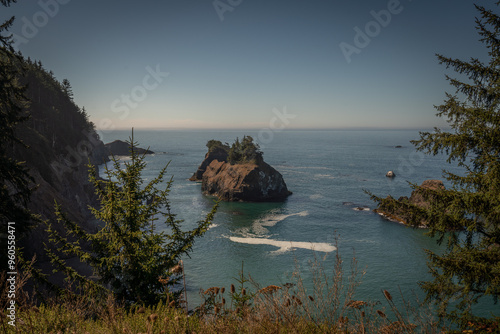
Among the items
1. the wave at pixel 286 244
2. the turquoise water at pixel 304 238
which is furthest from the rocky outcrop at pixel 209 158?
the wave at pixel 286 244

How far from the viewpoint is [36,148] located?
3175cm

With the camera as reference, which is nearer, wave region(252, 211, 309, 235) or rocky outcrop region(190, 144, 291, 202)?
wave region(252, 211, 309, 235)

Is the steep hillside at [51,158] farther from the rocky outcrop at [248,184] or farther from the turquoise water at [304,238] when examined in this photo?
the rocky outcrop at [248,184]

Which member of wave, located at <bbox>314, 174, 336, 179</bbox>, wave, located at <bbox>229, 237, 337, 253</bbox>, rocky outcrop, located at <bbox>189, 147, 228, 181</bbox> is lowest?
wave, located at <bbox>229, 237, 337, 253</bbox>

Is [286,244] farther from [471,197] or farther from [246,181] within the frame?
[471,197]

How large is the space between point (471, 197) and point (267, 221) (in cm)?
4115

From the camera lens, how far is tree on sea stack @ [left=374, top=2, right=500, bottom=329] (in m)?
8.03

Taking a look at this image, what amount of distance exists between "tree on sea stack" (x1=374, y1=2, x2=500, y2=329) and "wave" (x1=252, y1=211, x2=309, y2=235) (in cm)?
3470

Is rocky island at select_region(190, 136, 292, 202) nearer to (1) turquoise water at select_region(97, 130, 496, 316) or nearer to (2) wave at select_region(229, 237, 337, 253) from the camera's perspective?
(1) turquoise water at select_region(97, 130, 496, 316)

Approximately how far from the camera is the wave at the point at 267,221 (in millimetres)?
43866

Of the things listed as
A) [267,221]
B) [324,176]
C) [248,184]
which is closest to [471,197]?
[267,221]

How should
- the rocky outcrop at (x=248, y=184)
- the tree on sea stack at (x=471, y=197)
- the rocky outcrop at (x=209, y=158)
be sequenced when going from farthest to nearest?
the rocky outcrop at (x=209, y=158)
the rocky outcrop at (x=248, y=184)
the tree on sea stack at (x=471, y=197)

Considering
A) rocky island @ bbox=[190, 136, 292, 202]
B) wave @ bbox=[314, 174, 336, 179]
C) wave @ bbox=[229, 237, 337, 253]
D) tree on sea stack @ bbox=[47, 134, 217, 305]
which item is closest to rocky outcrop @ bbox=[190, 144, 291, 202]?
rocky island @ bbox=[190, 136, 292, 202]

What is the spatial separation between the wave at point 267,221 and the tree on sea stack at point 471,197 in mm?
34695
